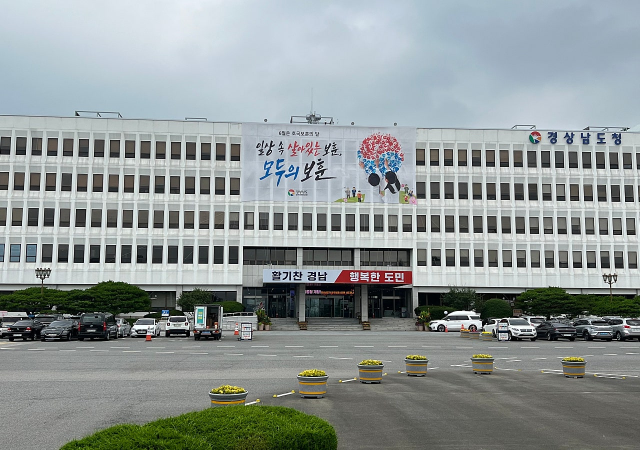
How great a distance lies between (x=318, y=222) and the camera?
2692 inches

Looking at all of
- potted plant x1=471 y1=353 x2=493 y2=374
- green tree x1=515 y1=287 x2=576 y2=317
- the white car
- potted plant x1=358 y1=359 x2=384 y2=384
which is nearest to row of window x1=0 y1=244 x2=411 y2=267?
green tree x1=515 y1=287 x2=576 y2=317

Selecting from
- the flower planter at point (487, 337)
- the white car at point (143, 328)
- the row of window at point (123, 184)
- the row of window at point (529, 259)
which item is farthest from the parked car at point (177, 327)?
the row of window at point (529, 259)

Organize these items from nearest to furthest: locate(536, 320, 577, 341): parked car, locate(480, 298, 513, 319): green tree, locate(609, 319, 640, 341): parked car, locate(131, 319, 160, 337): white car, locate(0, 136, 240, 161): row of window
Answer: locate(536, 320, 577, 341): parked car → locate(609, 319, 640, 341): parked car → locate(131, 319, 160, 337): white car → locate(480, 298, 513, 319): green tree → locate(0, 136, 240, 161): row of window

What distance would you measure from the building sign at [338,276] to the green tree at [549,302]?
40.7 feet

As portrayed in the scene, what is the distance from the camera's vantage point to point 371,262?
70125 millimetres

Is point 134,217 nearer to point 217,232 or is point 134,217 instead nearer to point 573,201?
point 217,232

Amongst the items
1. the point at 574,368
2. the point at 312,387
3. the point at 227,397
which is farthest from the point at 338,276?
the point at 227,397

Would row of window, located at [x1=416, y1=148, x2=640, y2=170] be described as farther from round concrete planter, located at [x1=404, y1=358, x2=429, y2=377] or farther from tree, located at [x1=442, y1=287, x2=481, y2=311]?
round concrete planter, located at [x1=404, y1=358, x2=429, y2=377]

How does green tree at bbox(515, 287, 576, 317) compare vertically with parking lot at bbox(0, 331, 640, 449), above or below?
above

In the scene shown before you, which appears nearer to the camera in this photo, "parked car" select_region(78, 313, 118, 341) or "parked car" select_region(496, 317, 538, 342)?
"parked car" select_region(78, 313, 118, 341)

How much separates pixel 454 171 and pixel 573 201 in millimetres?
13985

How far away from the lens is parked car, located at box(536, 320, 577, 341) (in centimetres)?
4206

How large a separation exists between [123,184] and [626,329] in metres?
50.3

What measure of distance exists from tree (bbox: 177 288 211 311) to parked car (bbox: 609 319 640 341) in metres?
37.2
